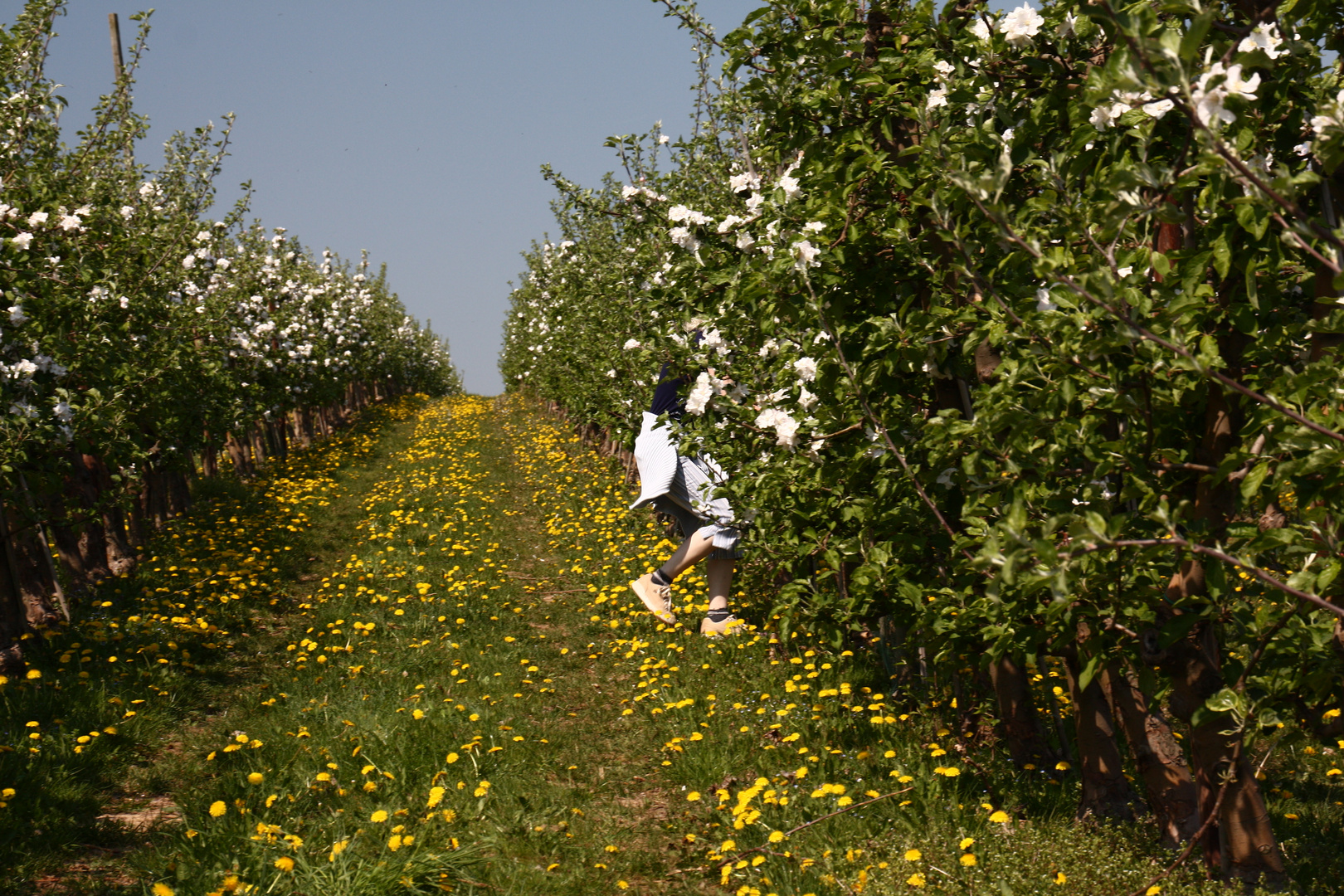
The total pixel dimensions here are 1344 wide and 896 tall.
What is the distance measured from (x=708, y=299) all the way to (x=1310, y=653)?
3.32m

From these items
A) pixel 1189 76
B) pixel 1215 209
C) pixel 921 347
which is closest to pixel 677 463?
Answer: pixel 921 347

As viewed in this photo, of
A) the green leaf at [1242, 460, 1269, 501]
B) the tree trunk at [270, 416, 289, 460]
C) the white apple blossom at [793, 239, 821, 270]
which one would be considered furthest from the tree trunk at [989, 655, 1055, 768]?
the tree trunk at [270, 416, 289, 460]

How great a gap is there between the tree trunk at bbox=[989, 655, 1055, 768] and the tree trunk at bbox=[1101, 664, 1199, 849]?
0.75m

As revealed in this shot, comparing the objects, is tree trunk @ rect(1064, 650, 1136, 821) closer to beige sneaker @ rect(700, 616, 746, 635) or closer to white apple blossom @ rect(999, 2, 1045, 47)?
white apple blossom @ rect(999, 2, 1045, 47)

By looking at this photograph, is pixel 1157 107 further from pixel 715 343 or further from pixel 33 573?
pixel 33 573

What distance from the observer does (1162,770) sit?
3807 mm

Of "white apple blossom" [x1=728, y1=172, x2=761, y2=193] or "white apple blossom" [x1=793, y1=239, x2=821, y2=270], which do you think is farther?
"white apple blossom" [x1=728, y1=172, x2=761, y2=193]

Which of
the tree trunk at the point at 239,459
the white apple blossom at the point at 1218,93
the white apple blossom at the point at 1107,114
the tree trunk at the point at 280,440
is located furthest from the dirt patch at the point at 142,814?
the tree trunk at the point at 280,440

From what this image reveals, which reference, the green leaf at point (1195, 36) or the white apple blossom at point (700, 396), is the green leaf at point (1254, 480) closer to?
the green leaf at point (1195, 36)

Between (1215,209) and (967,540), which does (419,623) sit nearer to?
(967,540)

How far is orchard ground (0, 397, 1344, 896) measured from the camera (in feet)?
13.1

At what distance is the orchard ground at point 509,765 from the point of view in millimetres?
4004

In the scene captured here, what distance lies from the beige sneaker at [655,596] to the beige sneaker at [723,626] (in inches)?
17.0

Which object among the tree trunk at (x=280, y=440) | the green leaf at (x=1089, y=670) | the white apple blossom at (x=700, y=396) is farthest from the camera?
the tree trunk at (x=280, y=440)
